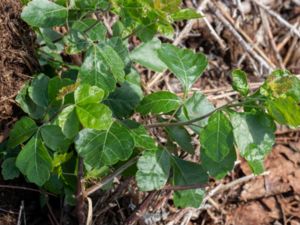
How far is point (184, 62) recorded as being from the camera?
5.95 feet

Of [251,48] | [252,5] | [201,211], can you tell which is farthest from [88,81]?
[252,5]

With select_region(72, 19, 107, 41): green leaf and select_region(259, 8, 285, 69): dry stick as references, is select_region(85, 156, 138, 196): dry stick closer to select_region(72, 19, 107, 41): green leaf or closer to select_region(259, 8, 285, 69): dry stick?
select_region(72, 19, 107, 41): green leaf

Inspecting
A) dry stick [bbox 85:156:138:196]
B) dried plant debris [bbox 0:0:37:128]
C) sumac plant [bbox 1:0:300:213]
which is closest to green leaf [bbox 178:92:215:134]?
sumac plant [bbox 1:0:300:213]

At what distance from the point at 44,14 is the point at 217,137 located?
0.67 metres

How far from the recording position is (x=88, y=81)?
5.54 ft

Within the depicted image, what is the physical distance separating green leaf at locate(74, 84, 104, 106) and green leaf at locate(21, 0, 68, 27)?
11.8 inches

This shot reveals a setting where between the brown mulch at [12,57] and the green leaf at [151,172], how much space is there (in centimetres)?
54

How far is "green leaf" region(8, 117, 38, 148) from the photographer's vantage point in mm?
1746

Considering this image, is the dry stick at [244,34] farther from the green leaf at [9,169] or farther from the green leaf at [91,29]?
the green leaf at [9,169]

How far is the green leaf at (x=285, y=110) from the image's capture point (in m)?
1.51

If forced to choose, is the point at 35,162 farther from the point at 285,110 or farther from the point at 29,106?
the point at 285,110

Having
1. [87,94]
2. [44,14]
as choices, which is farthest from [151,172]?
[44,14]

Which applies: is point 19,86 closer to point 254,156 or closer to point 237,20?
point 254,156

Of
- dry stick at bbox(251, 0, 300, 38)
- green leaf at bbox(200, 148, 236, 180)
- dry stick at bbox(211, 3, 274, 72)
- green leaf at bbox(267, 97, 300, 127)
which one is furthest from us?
dry stick at bbox(251, 0, 300, 38)
